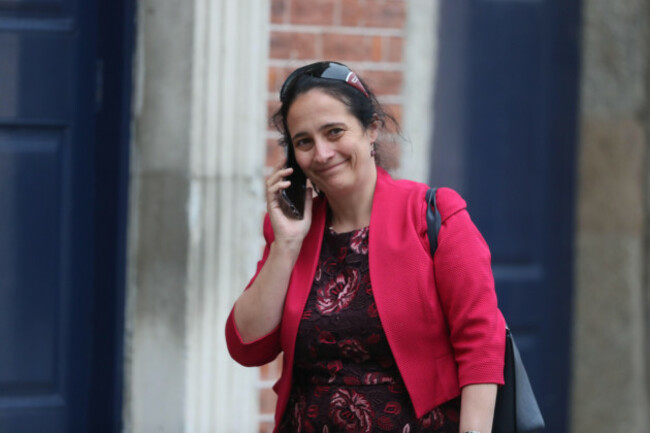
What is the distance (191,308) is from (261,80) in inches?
36.4

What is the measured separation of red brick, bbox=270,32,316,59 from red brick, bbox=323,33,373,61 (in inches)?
2.2

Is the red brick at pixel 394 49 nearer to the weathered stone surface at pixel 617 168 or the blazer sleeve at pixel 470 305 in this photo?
the weathered stone surface at pixel 617 168

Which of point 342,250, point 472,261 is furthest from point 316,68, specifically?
point 472,261

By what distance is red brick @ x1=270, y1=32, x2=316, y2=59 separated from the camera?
11.6 feet

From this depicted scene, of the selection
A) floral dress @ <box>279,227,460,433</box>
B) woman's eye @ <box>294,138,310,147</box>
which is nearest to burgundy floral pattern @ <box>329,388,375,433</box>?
floral dress @ <box>279,227,460,433</box>

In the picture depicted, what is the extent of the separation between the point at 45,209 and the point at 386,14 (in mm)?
1586

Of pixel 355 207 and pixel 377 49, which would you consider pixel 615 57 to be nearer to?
pixel 377 49

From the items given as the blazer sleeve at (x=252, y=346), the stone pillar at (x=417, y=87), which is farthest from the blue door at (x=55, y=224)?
the blazer sleeve at (x=252, y=346)

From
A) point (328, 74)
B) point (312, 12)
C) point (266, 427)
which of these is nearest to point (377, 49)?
point (312, 12)

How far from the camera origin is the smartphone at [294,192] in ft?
7.80

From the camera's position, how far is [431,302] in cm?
215

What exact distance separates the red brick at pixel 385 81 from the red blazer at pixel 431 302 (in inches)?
55.5

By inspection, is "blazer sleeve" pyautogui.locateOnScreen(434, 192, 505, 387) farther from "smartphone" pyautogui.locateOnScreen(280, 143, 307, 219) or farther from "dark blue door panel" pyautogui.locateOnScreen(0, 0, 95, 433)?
"dark blue door panel" pyautogui.locateOnScreen(0, 0, 95, 433)

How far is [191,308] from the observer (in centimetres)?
347
